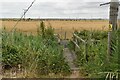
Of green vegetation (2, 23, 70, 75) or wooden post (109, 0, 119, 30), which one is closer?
wooden post (109, 0, 119, 30)

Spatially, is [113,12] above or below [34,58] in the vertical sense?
above

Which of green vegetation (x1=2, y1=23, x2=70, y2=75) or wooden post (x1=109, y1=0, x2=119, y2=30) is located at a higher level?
wooden post (x1=109, y1=0, x2=119, y2=30)

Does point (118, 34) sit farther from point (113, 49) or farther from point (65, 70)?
point (65, 70)

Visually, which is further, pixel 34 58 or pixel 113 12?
pixel 34 58

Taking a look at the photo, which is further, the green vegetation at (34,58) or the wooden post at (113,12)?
the green vegetation at (34,58)

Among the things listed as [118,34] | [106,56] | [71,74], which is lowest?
[71,74]

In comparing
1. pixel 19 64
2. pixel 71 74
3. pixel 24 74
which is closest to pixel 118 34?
pixel 71 74

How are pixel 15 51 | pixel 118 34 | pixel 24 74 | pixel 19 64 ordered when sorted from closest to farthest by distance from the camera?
pixel 118 34 < pixel 24 74 < pixel 19 64 < pixel 15 51

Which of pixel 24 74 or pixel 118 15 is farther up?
pixel 118 15

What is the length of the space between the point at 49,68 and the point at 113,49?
2275mm

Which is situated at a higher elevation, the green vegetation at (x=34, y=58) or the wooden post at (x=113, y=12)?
the wooden post at (x=113, y=12)

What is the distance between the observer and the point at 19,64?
308 inches

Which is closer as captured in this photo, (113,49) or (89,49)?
(113,49)

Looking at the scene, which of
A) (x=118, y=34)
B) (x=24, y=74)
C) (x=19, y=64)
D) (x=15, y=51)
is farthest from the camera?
(x=15, y=51)
